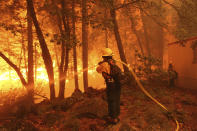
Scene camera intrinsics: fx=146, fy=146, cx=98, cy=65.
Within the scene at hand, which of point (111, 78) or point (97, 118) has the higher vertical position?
point (111, 78)

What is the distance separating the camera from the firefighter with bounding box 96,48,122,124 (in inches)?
163

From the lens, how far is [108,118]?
446 cm

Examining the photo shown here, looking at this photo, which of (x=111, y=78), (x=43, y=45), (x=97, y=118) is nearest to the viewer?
Result: (x=111, y=78)

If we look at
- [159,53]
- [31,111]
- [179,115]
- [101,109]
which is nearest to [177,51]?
[179,115]

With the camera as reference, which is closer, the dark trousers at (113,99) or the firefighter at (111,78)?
the firefighter at (111,78)

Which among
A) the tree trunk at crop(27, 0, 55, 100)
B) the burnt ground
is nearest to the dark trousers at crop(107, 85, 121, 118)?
the burnt ground

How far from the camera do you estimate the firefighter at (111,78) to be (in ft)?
13.6

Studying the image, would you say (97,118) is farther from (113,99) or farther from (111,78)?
(111,78)

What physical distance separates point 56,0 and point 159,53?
2345cm

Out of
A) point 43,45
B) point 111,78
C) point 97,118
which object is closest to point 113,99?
point 111,78

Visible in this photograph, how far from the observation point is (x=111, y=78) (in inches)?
166

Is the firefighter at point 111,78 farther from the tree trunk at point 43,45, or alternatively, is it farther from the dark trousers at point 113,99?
the tree trunk at point 43,45

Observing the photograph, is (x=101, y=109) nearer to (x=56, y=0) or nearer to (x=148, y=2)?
(x=56, y=0)

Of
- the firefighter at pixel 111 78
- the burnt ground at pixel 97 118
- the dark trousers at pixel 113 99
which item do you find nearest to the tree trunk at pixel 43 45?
the burnt ground at pixel 97 118
